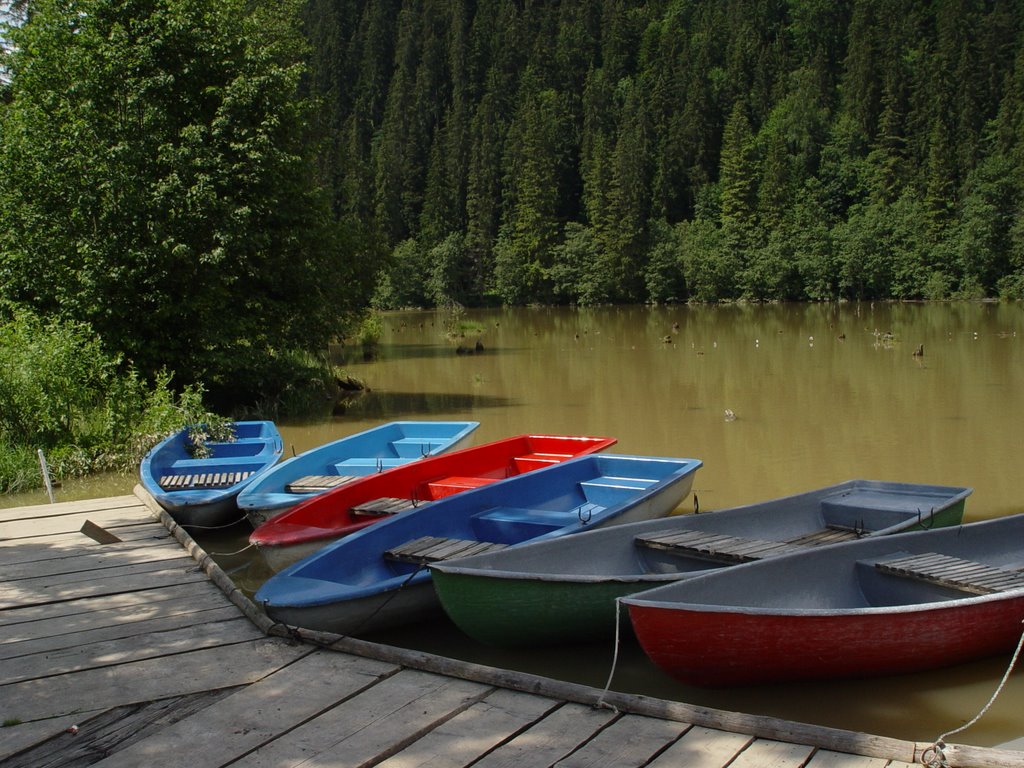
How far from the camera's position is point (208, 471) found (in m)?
10.2

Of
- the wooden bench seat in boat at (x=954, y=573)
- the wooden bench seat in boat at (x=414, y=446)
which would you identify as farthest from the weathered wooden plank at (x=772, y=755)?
the wooden bench seat in boat at (x=414, y=446)

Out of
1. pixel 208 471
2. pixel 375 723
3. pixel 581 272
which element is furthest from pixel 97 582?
pixel 581 272

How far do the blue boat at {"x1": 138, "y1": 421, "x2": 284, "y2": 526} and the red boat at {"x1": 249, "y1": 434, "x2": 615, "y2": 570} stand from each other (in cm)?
116

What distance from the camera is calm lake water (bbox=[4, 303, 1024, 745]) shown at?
18.1 ft

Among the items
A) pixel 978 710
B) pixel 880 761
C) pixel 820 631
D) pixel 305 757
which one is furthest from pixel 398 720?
pixel 978 710

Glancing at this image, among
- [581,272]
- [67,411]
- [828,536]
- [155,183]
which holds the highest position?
[155,183]

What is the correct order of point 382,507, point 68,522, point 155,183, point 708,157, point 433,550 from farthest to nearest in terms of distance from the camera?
point 708,157, point 155,183, point 68,522, point 382,507, point 433,550

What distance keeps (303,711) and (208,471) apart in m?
6.29

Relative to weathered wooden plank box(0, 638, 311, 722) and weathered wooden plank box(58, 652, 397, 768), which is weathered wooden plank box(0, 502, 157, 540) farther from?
weathered wooden plank box(58, 652, 397, 768)

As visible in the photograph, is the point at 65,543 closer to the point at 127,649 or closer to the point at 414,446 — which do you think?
the point at 127,649

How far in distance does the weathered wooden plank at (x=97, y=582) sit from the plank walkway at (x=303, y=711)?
Result: 19 centimetres

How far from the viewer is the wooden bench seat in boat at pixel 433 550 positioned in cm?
643

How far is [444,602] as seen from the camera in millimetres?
5684

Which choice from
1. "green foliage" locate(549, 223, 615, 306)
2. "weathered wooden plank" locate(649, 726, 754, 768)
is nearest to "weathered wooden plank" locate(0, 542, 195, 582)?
"weathered wooden plank" locate(649, 726, 754, 768)
